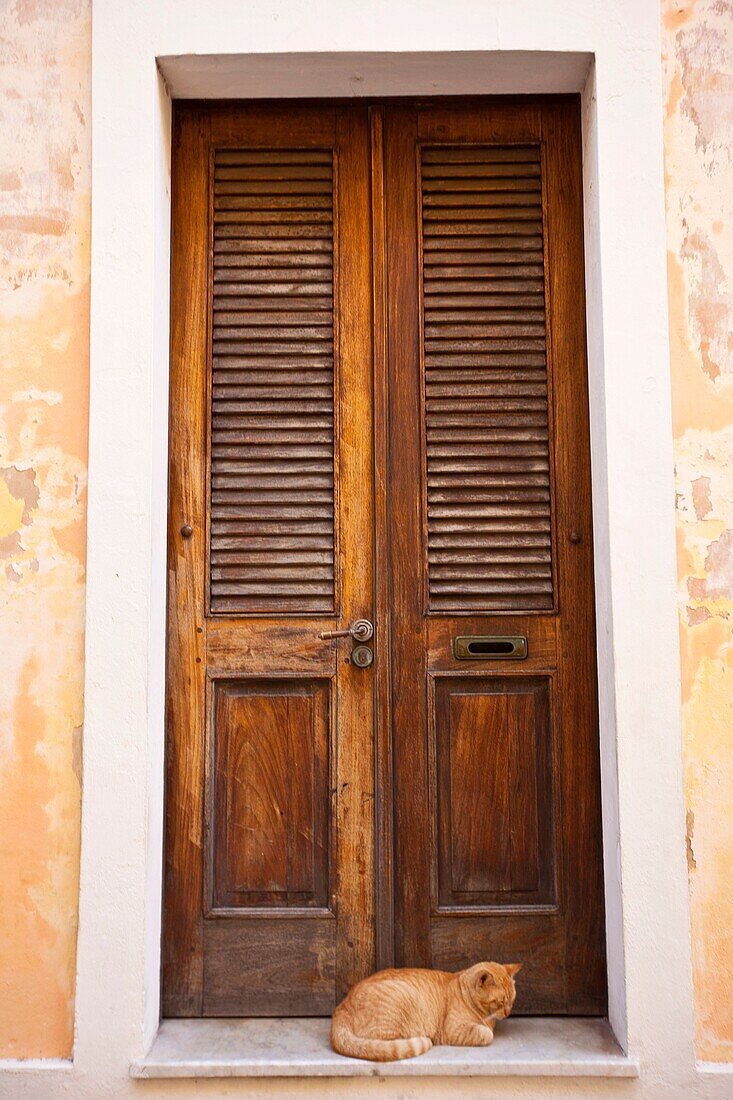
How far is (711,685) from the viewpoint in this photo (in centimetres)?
277

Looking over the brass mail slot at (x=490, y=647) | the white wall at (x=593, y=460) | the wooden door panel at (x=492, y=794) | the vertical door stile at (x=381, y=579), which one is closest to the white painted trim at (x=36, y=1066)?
the white wall at (x=593, y=460)

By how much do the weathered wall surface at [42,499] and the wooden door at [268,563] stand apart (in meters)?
0.32

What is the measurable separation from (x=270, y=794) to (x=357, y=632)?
556 millimetres

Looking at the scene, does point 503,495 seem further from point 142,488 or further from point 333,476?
point 142,488

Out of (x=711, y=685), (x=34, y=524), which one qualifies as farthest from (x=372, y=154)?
(x=711, y=685)

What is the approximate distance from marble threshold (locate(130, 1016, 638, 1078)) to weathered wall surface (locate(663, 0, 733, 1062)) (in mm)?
301

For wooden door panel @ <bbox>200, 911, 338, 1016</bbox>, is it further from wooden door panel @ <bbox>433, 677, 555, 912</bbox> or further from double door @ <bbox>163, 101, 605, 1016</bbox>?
wooden door panel @ <bbox>433, 677, 555, 912</bbox>

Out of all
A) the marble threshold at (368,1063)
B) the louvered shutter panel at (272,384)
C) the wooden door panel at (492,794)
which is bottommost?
the marble threshold at (368,1063)

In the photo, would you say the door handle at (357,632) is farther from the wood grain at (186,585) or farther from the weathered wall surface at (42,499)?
the weathered wall surface at (42,499)

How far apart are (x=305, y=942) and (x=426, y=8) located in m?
2.78

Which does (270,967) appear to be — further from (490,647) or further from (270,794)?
(490,647)

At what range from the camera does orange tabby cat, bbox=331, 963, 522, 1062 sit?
8.62 ft

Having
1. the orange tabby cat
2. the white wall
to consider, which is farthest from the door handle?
the orange tabby cat

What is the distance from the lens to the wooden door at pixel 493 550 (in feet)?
9.64
